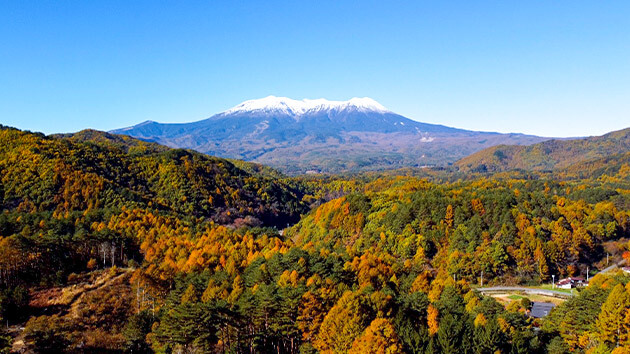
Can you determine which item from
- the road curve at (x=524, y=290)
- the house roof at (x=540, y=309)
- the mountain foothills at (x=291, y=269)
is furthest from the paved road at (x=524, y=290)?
the house roof at (x=540, y=309)

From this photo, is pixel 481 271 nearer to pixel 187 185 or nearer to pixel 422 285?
pixel 422 285

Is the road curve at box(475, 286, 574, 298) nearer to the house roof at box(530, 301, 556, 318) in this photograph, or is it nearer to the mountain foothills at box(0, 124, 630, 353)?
the mountain foothills at box(0, 124, 630, 353)

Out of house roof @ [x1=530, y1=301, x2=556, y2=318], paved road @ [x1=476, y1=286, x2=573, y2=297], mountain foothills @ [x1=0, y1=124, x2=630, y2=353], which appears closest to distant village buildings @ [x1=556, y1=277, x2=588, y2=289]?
mountain foothills @ [x1=0, y1=124, x2=630, y2=353]

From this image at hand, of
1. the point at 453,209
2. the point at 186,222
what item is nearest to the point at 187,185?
the point at 186,222

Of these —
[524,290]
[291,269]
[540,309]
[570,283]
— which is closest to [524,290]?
[524,290]

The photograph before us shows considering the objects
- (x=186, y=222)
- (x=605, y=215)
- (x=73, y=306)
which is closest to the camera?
(x=73, y=306)

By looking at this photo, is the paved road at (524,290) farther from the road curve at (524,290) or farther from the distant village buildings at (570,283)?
the distant village buildings at (570,283)

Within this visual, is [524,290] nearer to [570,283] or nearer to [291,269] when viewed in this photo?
[570,283]

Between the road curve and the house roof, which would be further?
the road curve
